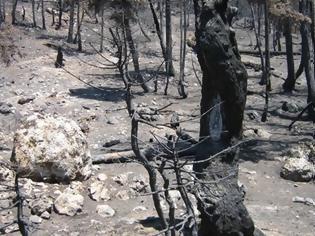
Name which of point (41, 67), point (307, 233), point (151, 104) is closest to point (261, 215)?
point (307, 233)

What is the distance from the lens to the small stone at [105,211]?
10.2 m

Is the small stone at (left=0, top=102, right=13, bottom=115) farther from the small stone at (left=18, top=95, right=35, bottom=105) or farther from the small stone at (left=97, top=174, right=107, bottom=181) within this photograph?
the small stone at (left=97, top=174, right=107, bottom=181)

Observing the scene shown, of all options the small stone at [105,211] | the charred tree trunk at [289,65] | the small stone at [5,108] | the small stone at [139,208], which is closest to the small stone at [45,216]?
the small stone at [105,211]

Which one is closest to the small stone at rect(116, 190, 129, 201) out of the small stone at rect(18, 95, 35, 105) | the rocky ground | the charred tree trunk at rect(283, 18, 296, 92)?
the rocky ground

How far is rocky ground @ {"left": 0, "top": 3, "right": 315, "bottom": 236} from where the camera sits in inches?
392

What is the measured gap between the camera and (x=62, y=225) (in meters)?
9.73

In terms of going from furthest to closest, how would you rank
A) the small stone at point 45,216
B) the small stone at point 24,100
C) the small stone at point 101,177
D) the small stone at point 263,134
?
the small stone at point 24,100 → the small stone at point 263,134 → the small stone at point 101,177 → the small stone at point 45,216

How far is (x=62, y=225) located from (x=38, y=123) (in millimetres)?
2792

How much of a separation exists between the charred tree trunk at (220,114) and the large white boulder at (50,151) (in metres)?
4.05

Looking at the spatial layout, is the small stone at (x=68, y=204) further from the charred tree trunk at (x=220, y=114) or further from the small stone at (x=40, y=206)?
the charred tree trunk at (x=220, y=114)

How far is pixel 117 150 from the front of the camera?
547 inches

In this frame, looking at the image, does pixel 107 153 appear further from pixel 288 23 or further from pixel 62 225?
pixel 288 23

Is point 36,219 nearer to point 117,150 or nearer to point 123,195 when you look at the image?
point 123,195

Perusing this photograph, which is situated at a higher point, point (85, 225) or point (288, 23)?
point (288, 23)
